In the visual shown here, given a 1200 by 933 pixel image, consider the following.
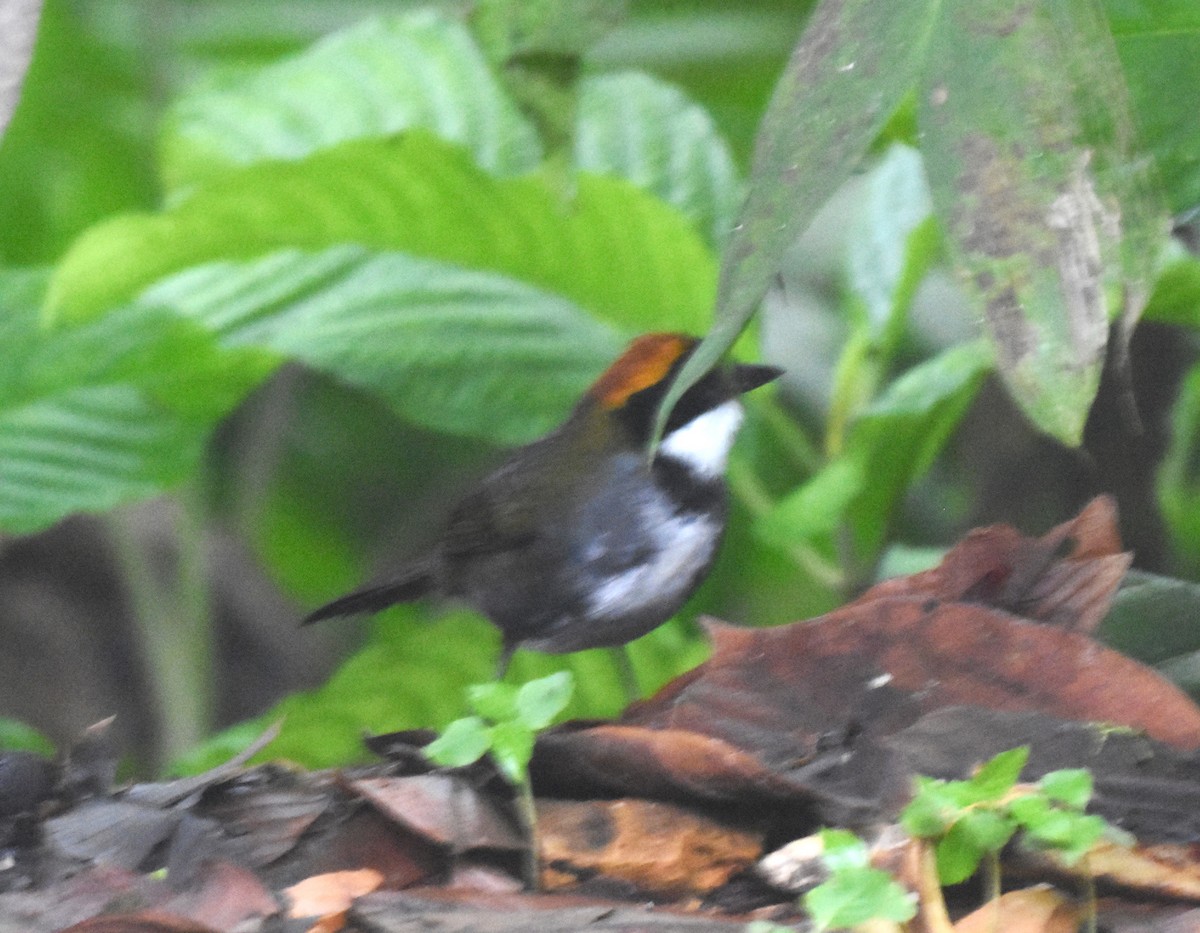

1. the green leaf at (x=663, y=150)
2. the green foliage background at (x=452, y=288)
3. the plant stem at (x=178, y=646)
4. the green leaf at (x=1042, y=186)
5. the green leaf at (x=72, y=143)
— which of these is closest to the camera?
the green leaf at (x=1042, y=186)

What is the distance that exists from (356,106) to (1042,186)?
78.4 inches

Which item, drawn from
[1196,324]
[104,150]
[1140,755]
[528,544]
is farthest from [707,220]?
[104,150]

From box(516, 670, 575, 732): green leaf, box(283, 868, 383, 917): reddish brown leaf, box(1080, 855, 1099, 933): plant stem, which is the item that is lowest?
box(1080, 855, 1099, 933): plant stem

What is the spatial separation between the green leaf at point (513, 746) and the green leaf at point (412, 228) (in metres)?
1.15

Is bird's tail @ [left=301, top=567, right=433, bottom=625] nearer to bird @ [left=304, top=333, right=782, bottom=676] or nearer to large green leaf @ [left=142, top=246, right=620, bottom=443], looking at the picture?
bird @ [left=304, top=333, right=782, bottom=676]

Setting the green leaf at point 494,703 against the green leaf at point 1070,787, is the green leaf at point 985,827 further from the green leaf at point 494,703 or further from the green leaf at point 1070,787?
the green leaf at point 494,703

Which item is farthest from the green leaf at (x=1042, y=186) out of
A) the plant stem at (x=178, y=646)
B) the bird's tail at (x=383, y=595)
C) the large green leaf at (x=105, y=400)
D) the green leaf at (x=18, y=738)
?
the plant stem at (x=178, y=646)

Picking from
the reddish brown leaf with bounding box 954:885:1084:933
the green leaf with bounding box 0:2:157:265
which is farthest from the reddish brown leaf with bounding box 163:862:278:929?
the green leaf with bounding box 0:2:157:265

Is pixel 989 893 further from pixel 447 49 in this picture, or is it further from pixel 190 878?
pixel 447 49

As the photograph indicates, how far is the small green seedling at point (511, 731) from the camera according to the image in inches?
53.1

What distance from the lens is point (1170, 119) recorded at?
58.3 inches

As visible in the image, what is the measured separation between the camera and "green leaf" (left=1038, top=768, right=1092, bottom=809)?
1220mm

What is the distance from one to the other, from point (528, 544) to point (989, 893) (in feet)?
4.36

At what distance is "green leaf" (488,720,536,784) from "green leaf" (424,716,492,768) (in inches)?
0.5
